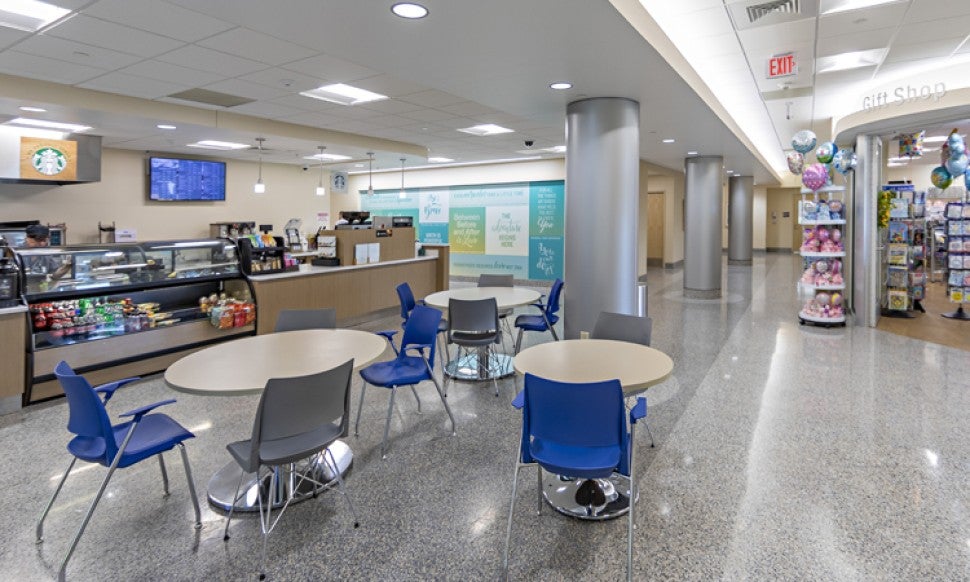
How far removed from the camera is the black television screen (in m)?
9.95

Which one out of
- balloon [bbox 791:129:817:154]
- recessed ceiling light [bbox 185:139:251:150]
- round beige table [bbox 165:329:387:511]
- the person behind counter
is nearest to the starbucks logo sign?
recessed ceiling light [bbox 185:139:251:150]

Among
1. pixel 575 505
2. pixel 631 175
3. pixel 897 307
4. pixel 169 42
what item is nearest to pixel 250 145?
pixel 169 42

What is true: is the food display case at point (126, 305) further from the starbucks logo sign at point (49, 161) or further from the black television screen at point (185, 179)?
the black television screen at point (185, 179)

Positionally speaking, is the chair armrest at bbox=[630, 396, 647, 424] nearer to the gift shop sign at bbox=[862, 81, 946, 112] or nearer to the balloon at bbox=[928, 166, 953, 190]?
the gift shop sign at bbox=[862, 81, 946, 112]

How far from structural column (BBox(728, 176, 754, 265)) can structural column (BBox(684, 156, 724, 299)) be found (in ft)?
20.7

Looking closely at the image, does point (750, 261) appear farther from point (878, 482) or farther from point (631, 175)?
A: point (878, 482)

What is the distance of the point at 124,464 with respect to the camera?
2.50 metres

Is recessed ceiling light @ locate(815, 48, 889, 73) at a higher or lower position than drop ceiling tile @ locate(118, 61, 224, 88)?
higher

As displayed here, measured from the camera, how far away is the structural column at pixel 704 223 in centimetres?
1071

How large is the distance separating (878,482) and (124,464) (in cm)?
408

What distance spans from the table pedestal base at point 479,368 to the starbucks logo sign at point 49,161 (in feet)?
22.7

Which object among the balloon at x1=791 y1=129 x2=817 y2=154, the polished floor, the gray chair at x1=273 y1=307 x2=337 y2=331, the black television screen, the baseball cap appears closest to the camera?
the polished floor

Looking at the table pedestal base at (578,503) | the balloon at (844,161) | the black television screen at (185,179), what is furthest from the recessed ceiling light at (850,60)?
the black television screen at (185,179)

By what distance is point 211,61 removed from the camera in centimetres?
485
